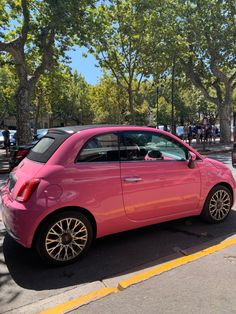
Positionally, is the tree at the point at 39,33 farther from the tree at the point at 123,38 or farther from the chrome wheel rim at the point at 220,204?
the chrome wheel rim at the point at 220,204

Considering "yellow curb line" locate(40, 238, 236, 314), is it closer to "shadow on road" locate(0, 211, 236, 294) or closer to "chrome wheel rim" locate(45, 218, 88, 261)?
"shadow on road" locate(0, 211, 236, 294)

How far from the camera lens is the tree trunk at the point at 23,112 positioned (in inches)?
664

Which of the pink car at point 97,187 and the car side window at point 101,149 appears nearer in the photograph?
the pink car at point 97,187

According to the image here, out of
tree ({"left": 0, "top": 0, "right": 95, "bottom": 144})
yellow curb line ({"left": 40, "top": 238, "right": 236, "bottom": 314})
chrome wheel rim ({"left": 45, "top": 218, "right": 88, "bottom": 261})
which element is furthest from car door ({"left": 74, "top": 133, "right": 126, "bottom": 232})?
tree ({"left": 0, "top": 0, "right": 95, "bottom": 144})

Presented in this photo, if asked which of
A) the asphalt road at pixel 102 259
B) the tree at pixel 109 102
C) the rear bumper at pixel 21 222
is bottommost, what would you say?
the asphalt road at pixel 102 259

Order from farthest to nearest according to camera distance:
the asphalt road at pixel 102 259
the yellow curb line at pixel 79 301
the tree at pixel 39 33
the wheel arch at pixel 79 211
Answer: the tree at pixel 39 33 → the wheel arch at pixel 79 211 → the asphalt road at pixel 102 259 → the yellow curb line at pixel 79 301

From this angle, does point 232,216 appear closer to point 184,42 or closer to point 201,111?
point 184,42

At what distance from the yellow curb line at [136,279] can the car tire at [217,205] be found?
78cm

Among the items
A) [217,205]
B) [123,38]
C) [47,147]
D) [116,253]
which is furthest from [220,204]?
[123,38]

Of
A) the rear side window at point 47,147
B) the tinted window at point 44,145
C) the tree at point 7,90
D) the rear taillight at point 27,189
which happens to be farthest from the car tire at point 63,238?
the tree at point 7,90

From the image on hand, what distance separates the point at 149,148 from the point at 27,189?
5.87 feet

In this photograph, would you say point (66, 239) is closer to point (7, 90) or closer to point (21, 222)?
point (21, 222)

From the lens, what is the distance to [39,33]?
17219 mm

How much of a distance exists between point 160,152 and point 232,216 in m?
1.84
